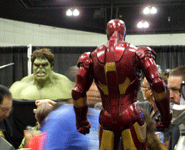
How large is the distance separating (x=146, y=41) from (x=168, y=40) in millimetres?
541

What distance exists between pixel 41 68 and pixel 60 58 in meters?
2.30

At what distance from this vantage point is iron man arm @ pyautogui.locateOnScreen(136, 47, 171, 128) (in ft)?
3.96

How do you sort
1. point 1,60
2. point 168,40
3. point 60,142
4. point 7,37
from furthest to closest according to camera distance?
point 168,40 → point 7,37 → point 1,60 → point 60,142

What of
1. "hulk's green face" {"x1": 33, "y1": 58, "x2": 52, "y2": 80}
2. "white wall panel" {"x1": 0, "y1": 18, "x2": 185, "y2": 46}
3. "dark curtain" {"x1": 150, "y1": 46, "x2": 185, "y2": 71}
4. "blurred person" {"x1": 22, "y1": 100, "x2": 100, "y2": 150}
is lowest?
"blurred person" {"x1": 22, "y1": 100, "x2": 100, "y2": 150}

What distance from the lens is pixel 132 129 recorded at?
4.07 feet

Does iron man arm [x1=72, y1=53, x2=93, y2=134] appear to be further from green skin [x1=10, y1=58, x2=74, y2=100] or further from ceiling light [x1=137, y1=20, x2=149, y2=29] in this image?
ceiling light [x1=137, y1=20, x2=149, y2=29]

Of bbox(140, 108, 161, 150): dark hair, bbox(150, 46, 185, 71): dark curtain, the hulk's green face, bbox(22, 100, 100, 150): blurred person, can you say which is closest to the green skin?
the hulk's green face

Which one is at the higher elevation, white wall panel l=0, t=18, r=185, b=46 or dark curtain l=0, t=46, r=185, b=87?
white wall panel l=0, t=18, r=185, b=46

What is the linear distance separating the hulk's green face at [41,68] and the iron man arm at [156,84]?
6.37 feet

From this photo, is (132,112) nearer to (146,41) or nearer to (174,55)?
(174,55)

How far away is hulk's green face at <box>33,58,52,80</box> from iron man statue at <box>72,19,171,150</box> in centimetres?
180

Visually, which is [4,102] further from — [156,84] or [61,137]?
[156,84]

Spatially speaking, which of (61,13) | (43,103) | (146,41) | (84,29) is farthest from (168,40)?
(43,103)

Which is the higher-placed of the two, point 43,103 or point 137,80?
point 137,80
